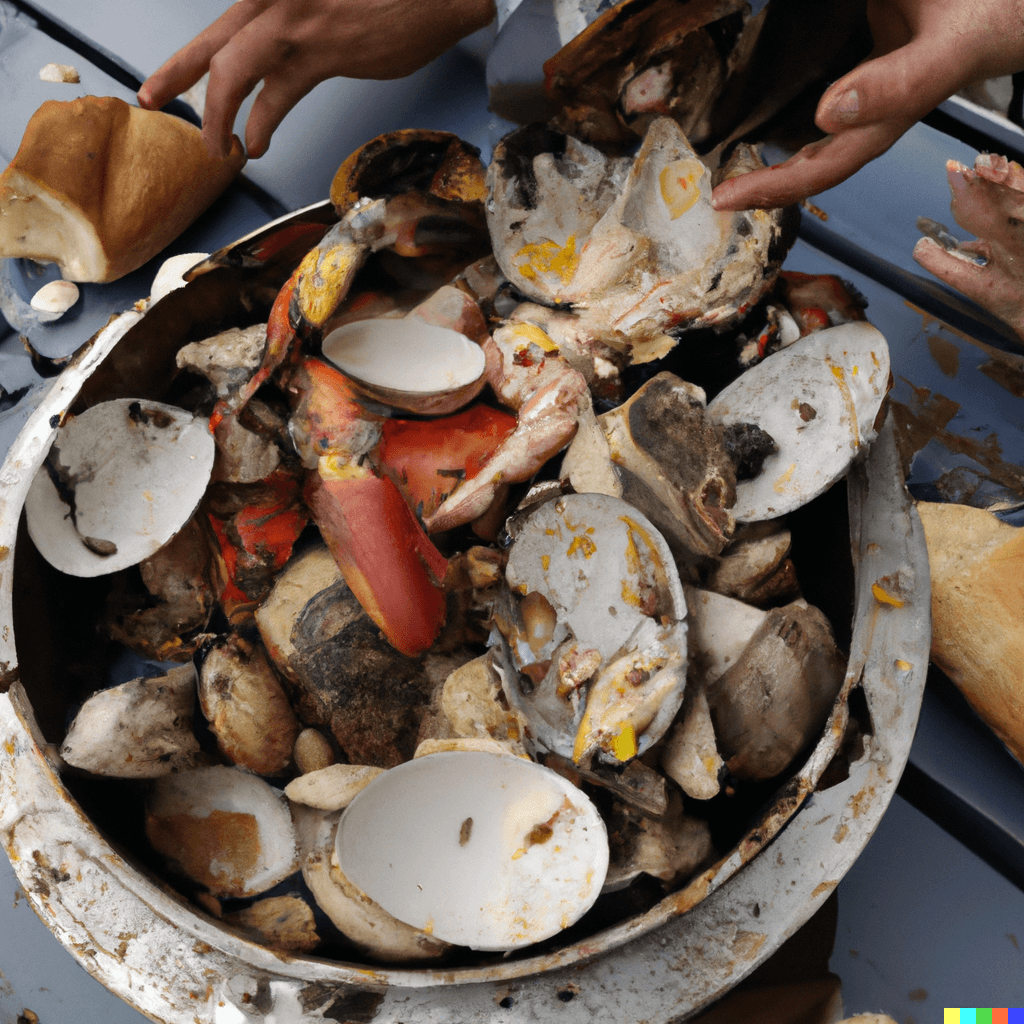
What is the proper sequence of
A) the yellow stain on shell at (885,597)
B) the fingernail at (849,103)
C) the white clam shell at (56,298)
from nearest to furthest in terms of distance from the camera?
the fingernail at (849,103), the yellow stain on shell at (885,597), the white clam shell at (56,298)

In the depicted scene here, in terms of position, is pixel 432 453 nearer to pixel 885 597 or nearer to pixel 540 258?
pixel 540 258

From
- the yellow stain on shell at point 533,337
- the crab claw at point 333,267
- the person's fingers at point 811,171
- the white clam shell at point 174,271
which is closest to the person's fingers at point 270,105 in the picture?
the white clam shell at point 174,271

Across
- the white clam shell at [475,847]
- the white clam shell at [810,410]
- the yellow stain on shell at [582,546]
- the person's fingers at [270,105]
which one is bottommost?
the white clam shell at [475,847]

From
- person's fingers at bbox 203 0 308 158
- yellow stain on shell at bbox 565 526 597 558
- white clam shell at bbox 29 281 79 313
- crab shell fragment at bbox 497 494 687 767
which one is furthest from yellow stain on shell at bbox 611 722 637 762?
white clam shell at bbox 29 281 79 313

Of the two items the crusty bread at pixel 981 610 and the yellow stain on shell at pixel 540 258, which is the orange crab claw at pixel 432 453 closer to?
the yellow stain on shell at pixel 540 258

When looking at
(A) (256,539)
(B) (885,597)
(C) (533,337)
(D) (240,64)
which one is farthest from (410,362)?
(B) (885,597)

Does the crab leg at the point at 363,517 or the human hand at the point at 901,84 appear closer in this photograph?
the human hand at the point at 901,84

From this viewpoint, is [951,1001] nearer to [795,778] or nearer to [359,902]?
[795,778]
